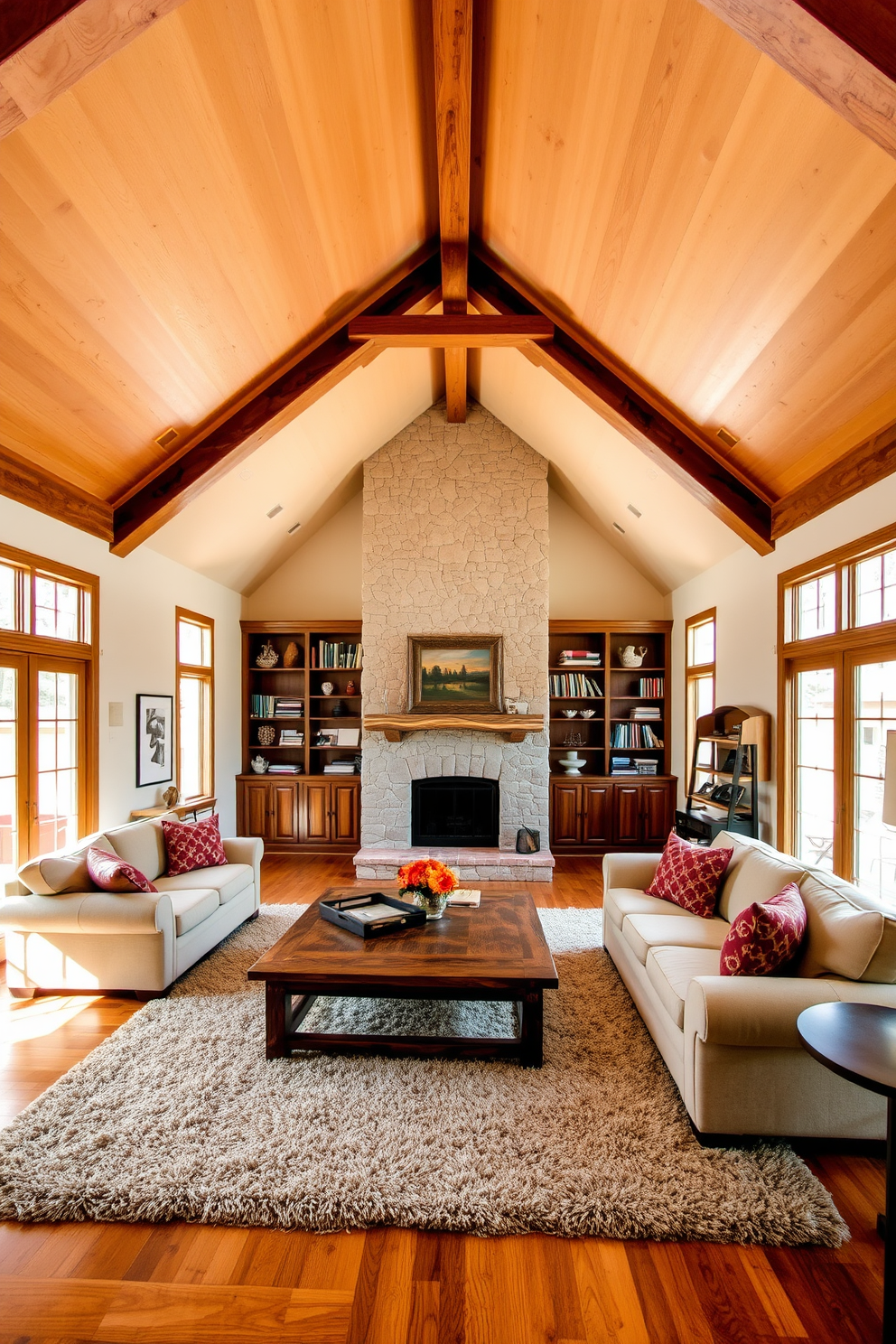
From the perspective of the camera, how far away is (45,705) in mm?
4438

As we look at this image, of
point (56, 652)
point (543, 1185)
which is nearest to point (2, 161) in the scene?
point (56, 652)

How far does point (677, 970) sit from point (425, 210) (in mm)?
4477

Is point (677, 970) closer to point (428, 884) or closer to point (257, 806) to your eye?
point (428, 884)

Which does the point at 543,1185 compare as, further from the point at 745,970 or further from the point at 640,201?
the point at 640,201

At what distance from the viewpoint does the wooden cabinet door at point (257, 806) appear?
7.59 metres

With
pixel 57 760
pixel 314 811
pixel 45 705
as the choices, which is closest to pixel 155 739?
pixel 57 760

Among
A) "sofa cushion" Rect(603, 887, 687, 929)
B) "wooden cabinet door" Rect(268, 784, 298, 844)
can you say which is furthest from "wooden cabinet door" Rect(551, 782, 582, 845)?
"sofa cushion" Rect(603, 887, 687, 929)

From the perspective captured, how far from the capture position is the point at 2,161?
2689 mm

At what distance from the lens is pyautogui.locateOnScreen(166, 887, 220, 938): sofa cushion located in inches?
151

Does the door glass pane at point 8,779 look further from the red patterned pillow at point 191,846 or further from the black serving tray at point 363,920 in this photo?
the black serving tray at point 363,920

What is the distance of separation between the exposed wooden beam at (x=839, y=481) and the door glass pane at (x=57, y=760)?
475 centimetres

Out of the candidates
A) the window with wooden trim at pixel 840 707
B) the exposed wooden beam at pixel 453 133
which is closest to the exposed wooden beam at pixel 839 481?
the window with wooden trim at pixel 840 707

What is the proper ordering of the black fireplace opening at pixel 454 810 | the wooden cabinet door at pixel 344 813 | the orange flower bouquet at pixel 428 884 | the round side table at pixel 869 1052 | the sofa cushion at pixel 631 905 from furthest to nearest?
1. the wooden cabinet door at pixel 344 813
2. the black fireplace opening at pixel 454 810
3. the sofa cushion at pixel 631 905
4. the orange flower bouquet at pixel 428 884
5. the round side table at pixel 869 1052

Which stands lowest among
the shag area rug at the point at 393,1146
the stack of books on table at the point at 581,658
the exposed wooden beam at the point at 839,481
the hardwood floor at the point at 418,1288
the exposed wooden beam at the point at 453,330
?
the hardwood floor at the point at 418,1288
